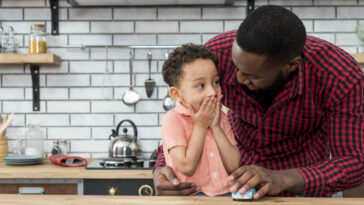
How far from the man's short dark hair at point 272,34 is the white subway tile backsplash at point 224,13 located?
1.82m

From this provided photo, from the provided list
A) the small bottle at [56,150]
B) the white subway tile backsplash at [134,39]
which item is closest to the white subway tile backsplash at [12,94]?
the small bottle at [56,150]

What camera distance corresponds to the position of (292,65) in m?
1.20

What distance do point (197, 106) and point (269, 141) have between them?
299mm

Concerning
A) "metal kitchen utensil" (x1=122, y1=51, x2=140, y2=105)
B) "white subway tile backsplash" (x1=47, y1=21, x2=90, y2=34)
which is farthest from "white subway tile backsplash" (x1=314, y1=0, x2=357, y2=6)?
"white subway tile backsplash" (x1=47, y1=21, x2=90, y2=34)

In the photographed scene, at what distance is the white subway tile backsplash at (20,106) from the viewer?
2.97 m

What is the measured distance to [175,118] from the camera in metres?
1.55

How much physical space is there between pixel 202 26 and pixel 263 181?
6.62 ft

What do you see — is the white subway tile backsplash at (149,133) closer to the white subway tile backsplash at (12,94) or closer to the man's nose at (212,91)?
the white subway tile backsplash at (12,94)

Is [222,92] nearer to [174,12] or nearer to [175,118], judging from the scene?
[175,118]

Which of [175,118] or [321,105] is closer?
[321,105]

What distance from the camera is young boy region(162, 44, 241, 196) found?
4.68ft

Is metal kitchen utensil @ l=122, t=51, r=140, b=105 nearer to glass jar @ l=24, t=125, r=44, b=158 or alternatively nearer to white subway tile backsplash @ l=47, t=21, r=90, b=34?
Result: white subway tile backsplash @ l=47, t=21, r=90, b=34

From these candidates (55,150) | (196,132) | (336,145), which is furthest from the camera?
(55,150)

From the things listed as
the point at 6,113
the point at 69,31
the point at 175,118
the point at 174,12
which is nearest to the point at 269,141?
the point at 175,118
